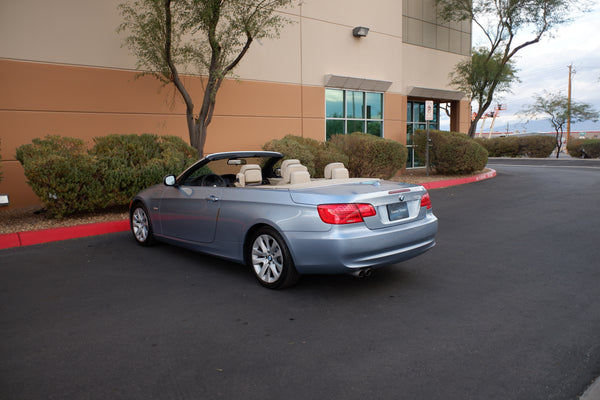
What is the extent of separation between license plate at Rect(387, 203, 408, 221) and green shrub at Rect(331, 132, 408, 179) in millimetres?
9485

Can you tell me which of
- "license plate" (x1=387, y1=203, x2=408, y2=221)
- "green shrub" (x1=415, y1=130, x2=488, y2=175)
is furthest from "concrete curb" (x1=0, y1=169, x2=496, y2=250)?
"green shrub" (x1=415, y1=130, x2=488, y2=175)

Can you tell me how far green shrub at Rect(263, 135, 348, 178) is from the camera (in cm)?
1223

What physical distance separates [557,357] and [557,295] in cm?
144

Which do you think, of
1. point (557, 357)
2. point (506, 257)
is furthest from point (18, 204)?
point (557, 357)

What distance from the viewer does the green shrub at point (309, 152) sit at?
1223cm

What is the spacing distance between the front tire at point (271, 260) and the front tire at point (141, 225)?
7.87 feet

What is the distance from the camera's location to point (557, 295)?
439 cm

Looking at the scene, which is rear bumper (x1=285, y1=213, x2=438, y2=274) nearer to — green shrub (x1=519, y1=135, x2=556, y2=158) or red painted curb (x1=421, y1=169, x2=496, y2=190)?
red painted curb (x1=421, y1=169, x2=496, y2=190)

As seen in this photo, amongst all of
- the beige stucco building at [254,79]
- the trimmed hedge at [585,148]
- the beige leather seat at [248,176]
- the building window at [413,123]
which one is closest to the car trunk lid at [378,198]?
the beige leather seat at [248,176]

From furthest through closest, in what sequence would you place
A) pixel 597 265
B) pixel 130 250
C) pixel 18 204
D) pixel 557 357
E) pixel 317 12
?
1. pixel 317 12
2. pixel 18 204
3. pixel 130 250
4. pixel 597 265
5. pixel 557 357

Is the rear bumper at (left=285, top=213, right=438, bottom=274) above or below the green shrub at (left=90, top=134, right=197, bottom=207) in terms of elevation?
below

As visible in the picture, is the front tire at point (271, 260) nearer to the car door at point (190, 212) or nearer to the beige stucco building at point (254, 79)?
the car door at point (190, 212)

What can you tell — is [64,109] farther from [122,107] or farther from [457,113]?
[457,113]

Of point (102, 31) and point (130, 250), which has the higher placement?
point (102, 31)
